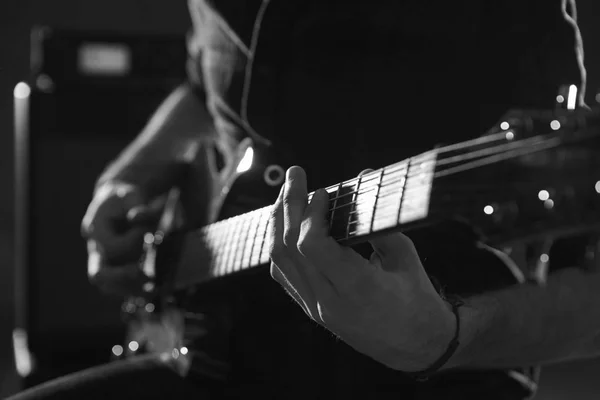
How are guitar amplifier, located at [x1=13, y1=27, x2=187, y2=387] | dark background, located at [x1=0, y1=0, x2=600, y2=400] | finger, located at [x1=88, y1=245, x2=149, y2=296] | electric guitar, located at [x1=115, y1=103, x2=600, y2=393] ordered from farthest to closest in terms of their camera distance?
dark background, located at [x1=0, y1=0, x2=600, y2=400] < guitar amplifier, located at [x1=13, y1=27, x2=187, y2=387] < finger, located at [x1=88, y1=245, x2=149, y2=296] < electric guitar, located at [x1=115, y1=103, x2=600, y2=393]

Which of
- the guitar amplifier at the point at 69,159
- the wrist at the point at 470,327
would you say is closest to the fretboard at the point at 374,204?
the wrist at the point at 470,327

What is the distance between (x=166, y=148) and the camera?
3.84 ft

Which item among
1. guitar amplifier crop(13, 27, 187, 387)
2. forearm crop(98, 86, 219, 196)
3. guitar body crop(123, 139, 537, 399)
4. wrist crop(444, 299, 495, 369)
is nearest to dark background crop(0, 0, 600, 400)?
guitar amplifier crop(13, 27, 187, 387)

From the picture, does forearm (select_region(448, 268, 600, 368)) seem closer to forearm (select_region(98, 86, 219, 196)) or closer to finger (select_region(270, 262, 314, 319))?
finger (select_region(270, 262, 314, 319))

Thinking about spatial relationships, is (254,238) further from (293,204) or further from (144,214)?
(144,214)

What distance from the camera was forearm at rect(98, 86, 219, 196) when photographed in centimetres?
114

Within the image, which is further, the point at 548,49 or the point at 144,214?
the point at 144,214

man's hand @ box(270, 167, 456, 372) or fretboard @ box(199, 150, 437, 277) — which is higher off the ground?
fretboard @ box(199, 150, 437, 277)

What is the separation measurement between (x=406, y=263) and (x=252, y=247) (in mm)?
184

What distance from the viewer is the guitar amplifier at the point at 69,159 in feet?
5.35

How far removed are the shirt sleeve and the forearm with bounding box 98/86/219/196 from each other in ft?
1.94

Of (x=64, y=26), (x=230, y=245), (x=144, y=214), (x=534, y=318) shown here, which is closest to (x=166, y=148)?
(x=144, y=214)

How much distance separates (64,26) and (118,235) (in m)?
1.69

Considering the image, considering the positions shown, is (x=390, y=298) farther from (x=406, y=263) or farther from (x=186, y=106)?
(x=186, y=106)
